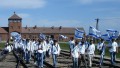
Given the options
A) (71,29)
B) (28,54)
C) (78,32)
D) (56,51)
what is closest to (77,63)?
(56,51)

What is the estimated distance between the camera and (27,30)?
144 m

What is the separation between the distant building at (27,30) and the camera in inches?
5527

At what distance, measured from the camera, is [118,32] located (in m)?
28.8

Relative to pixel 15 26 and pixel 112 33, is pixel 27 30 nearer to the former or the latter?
pixel 15 26

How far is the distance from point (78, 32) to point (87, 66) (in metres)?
2.30

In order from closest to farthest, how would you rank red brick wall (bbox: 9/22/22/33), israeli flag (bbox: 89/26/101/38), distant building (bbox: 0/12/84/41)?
israeli flag (bbox: 89/26/101/38) < red brick wall (bbox: 9/22/22/33) < distant building (bbox: 0/12/84/41)

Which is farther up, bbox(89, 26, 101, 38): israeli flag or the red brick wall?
the red brick wall

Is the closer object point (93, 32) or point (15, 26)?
point (93, 32)

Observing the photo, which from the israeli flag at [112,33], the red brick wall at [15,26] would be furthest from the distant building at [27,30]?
the israeli flag at [112,33]

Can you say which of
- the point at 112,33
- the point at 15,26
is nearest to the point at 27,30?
the point at 15,26

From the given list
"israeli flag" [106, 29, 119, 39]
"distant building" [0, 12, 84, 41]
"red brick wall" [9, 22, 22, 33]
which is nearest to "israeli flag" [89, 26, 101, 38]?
"israeli flag" [106, 29, 119, 39]

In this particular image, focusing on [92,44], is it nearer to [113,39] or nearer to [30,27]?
[113,39]

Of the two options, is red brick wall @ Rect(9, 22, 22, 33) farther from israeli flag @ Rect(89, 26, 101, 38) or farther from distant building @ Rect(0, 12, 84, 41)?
israeli flag @ Rect(89, 26, 101, 38)

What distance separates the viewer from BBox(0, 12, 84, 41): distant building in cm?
14038
